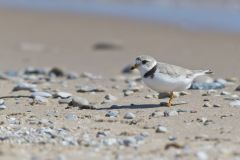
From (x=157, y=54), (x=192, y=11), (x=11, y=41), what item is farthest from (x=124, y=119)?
(x=192, y=11)

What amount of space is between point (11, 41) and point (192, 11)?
7.40 m

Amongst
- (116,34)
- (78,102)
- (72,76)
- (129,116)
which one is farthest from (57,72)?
(116,34)

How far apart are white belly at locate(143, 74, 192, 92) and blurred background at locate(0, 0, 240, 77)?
3.59 m

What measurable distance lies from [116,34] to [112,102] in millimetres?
9086

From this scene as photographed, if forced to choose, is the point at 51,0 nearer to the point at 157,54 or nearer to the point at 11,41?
the point at 11,41

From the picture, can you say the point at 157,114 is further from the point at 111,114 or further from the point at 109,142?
the point at 109,142

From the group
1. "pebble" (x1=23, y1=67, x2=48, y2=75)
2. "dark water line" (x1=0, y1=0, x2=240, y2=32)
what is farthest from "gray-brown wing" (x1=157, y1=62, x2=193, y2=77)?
"dark water line" (x1=0, y1=0, x2=240, y2=32)

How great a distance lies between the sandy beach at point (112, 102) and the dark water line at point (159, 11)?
1.27 metres

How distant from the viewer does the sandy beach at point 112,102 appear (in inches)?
229

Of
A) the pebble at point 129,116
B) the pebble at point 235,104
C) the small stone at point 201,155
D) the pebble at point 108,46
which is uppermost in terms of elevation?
the small stone at point 201,155

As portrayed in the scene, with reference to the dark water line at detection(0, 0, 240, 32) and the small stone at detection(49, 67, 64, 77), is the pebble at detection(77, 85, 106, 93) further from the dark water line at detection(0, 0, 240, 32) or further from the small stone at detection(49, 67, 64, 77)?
the dark water line at detection(0, 0, 240, 32)

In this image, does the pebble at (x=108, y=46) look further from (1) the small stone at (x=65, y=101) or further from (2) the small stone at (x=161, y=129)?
(2) the small stone at (x=161, y=129)

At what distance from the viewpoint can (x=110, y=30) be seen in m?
18.2

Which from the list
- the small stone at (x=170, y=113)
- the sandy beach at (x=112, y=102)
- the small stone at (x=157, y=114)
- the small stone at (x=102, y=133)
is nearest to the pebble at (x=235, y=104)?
the sandy beach at (x=112, y=102)
